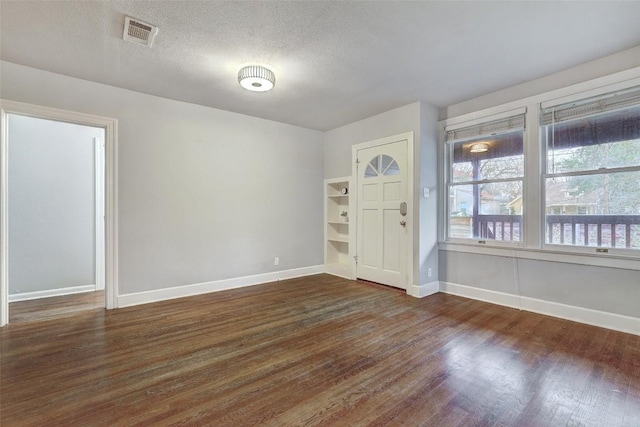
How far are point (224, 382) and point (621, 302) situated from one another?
3.69m

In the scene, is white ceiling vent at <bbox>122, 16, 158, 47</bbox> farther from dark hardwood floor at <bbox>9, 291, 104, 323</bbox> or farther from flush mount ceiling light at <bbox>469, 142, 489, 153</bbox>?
flush mount ceiling light at <bbox>469, 142, 489, 153</bbox>

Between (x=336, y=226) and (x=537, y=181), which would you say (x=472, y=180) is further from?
(x=336, y=226)

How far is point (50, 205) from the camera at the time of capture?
13.0 ft

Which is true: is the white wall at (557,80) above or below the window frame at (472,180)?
above

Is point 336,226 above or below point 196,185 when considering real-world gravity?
below

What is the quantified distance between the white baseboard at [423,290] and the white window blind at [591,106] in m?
2.40

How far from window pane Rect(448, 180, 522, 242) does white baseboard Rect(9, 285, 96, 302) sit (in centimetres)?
539

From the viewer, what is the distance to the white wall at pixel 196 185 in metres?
3.53

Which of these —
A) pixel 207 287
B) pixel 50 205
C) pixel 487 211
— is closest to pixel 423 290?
pixel 487 211

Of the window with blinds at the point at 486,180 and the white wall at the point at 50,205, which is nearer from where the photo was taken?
the window with blinds at the point at 486,180

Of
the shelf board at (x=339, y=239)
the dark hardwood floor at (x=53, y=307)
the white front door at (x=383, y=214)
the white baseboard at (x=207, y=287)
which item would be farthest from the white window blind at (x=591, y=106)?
the dark hardwood floor at (x=53, y=307)

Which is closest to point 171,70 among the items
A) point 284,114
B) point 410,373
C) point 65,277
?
point 284,114

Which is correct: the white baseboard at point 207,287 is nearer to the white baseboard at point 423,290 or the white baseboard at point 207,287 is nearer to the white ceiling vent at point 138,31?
the white baseboard at point 423,290

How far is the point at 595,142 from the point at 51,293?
6923mm
